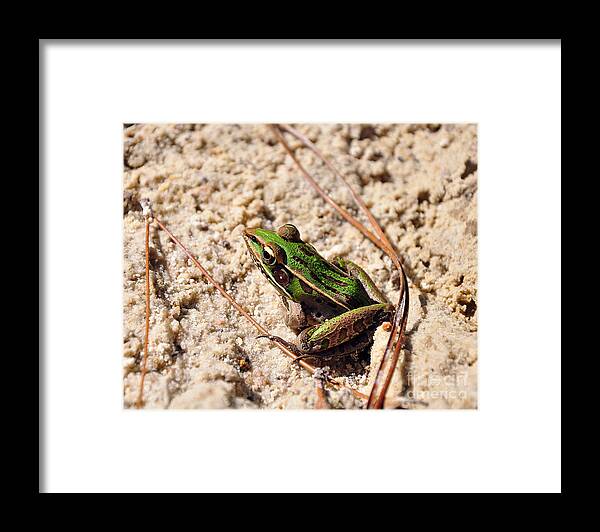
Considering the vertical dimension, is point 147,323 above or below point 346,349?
above

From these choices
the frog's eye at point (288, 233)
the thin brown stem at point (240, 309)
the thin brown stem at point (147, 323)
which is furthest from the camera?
the frog's eye at point (288, 233)

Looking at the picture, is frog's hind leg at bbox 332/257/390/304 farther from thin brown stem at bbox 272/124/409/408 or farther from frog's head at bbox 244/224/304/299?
frog's head at bbox 244/224/304/299

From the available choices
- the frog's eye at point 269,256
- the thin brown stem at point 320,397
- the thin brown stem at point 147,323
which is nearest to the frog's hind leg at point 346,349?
the thin brown stem at point 320,397

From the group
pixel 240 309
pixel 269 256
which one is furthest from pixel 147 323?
pixel 269 256

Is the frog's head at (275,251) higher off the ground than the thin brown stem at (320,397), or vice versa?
the frog's head at (275,251)

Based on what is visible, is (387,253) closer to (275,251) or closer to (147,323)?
(275,251)

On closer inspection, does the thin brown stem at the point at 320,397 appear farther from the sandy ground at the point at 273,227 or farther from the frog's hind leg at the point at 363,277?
the frog's hind leg at the point at 363,277
